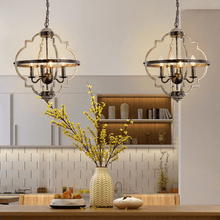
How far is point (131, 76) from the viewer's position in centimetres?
579

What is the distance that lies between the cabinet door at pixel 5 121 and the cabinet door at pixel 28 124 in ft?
0.33

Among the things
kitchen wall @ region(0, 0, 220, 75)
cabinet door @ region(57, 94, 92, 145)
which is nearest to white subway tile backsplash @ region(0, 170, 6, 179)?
cabinet door @ region(57, 94, 92, 145)

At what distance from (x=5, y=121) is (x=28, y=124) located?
1.12 feet

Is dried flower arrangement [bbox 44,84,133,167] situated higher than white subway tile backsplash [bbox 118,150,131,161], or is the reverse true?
dried flower arrangement [bbox 44,84,133,167]

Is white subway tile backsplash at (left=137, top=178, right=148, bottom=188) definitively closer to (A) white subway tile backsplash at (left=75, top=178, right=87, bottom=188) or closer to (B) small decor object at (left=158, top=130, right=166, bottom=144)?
(B) small decor object at (left=158, top=130, right=166, bottom=144)

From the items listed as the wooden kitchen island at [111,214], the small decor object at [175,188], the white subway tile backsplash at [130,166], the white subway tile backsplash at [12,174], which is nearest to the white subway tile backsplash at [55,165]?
the white subway tile backsplash at [12,174]

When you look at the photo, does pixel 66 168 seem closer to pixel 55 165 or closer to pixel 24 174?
pixel 55 165

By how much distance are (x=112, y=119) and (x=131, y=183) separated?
1103 mm

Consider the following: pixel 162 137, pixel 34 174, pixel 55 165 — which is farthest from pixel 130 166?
pixel 34 174

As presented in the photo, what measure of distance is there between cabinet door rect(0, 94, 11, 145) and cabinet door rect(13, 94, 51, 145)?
0.10 metres

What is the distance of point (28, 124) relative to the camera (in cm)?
577

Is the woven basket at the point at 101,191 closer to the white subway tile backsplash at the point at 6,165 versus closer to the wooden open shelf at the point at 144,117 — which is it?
the wooden open shelf at the point at 144,117

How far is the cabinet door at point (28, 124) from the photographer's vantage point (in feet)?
18.9

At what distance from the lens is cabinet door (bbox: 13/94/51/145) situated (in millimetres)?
5758
